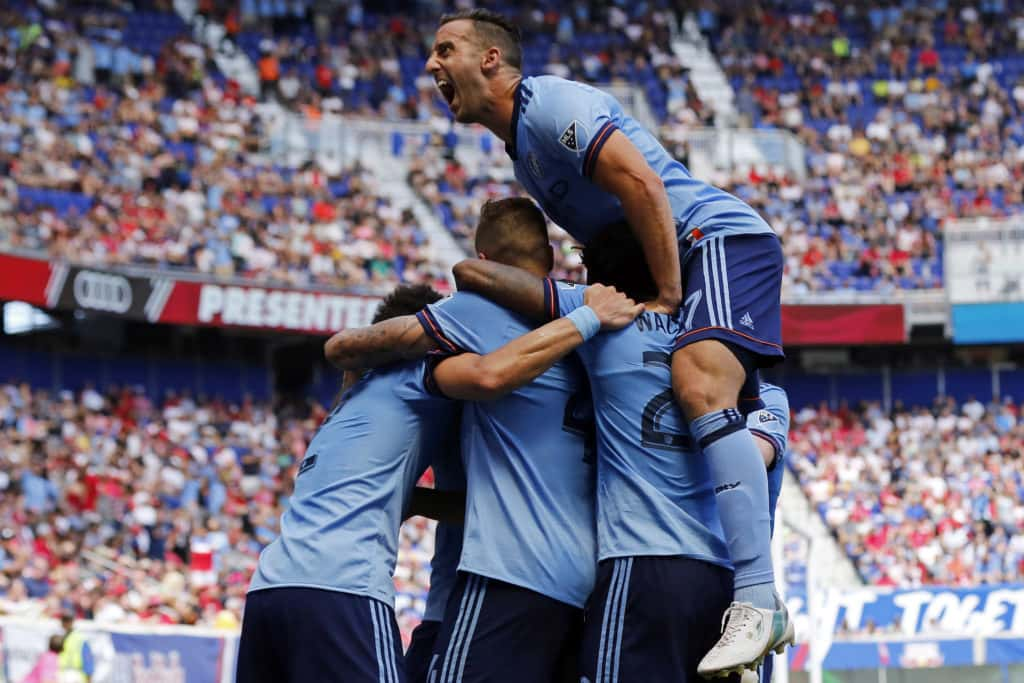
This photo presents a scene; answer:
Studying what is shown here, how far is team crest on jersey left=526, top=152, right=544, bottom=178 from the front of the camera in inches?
234

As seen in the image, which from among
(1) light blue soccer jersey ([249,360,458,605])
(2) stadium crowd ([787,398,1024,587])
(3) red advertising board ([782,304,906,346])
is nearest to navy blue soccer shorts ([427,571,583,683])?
(1) light blue soccer jersey ([249,360,458,605])

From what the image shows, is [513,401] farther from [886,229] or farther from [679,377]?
[886,229]

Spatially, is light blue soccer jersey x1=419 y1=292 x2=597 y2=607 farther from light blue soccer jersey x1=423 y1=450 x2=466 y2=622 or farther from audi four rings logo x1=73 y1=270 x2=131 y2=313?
audi four rings logo x1=73 y1=270 x2=131 y2=313

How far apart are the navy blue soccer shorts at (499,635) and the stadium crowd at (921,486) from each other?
16.6 meters

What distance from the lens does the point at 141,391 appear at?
83.0ft

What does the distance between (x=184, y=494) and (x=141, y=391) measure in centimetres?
400

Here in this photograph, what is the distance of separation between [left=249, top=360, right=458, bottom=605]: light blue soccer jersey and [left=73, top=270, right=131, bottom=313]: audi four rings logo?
18851mm

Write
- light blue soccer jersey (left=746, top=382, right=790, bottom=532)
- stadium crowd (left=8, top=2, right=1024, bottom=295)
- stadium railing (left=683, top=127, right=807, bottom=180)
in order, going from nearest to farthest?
light blue soccer jersey (left=746, top=382, right=790, bottom=532) < stadium crowd (left=8, top=2, right=1024, bottom=295) < stadium railing (left=683, top=127, right=807, bottom=180)

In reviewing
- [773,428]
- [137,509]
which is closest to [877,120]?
[137,509]

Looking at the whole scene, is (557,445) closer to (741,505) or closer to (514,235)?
(741,505)

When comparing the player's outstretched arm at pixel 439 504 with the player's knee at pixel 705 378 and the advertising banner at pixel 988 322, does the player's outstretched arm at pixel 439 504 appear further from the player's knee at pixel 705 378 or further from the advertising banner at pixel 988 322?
the advertising banner at pixel 988 322

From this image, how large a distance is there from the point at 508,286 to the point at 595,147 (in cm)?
63

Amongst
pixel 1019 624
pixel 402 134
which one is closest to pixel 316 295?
pixel 402 134

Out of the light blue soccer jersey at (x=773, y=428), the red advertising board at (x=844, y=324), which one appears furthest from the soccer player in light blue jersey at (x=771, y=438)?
the red advertising board at (x=844, y=324)
